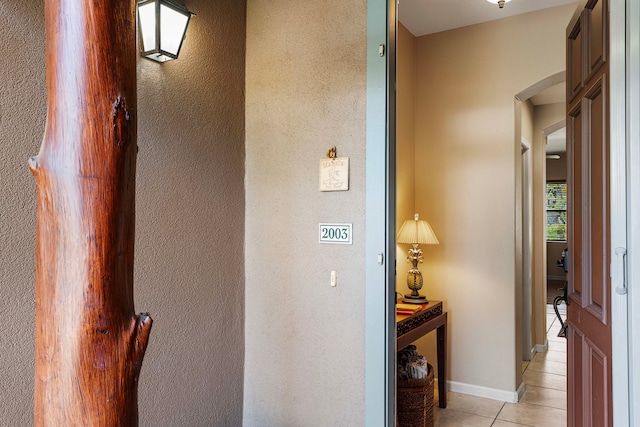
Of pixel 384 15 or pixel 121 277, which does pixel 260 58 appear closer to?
pixel 384 15

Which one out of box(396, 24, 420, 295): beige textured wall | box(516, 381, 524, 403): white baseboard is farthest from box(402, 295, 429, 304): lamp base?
box(516, 381, 524, 403): white baseboard

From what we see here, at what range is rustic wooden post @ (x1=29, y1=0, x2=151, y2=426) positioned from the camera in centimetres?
67

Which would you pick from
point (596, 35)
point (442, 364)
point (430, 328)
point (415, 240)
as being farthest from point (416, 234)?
point (596, 35)

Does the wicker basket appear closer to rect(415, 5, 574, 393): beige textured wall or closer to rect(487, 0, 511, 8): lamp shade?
rect(415, 5, 574, 393): beige textured wall

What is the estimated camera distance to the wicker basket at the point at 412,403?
2584 millimetres

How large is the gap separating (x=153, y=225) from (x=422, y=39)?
288cm

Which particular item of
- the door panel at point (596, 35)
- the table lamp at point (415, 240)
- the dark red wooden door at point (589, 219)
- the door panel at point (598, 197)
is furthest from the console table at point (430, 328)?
the door panel at point (596, 35)

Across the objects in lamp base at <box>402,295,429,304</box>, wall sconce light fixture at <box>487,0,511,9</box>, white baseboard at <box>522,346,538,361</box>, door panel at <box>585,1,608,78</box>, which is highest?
wall sconce light fixture at <box>487,0,511,9</box>

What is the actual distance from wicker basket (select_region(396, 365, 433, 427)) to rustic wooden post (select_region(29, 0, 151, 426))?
2.18m

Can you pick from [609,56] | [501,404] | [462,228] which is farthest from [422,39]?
[501,404]

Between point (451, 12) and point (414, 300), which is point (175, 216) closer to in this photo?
point (414, 300)

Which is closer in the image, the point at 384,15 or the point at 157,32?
the point at 157,32

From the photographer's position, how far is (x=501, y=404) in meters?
3.31

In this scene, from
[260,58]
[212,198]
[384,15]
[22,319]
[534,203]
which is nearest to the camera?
[22,319]
